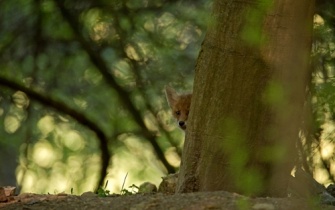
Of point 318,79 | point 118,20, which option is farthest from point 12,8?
point 318,79

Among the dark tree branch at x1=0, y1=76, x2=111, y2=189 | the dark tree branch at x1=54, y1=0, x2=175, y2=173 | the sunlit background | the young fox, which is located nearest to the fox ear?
the young fox

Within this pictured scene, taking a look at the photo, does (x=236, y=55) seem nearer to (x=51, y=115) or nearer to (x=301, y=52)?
(x=301, y=52)

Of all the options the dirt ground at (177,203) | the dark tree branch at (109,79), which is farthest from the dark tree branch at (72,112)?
the dirt ground at (177,203)

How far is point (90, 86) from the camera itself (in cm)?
866

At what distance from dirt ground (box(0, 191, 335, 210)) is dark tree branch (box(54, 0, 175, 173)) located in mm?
3913

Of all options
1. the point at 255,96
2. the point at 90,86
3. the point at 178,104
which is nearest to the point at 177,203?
the point at 255,96

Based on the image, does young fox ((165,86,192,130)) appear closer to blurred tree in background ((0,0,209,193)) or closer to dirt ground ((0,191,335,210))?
blurred tree in background ((0,0,209,193))

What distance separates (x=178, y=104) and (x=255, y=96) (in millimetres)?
3897

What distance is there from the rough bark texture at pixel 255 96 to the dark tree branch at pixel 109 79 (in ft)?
12.9

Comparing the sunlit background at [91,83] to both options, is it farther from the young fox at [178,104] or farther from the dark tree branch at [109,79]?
the young fox at [178,104]

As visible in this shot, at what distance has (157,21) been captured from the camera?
8773mm

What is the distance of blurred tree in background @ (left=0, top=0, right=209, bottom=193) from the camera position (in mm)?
8508

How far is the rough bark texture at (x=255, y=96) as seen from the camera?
4488 mm

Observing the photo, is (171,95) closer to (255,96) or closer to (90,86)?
(90,86)
